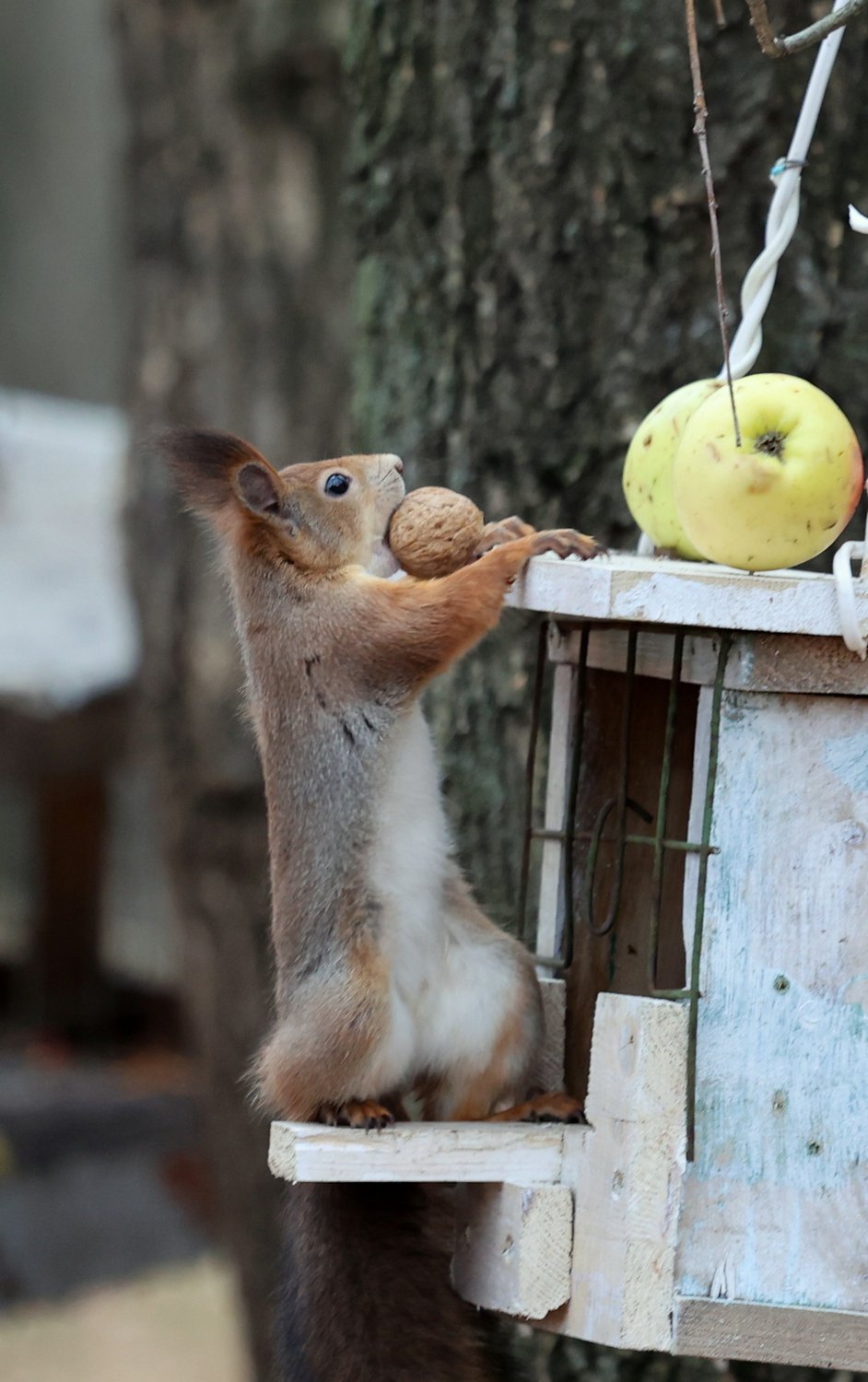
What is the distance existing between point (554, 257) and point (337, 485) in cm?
71

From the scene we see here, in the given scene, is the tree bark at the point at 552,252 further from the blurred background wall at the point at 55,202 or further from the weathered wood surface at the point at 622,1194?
the blurred background wall at the point at 55,202

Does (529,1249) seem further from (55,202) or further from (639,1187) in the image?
(55,202)

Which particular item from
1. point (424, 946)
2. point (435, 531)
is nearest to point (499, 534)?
point (435, 531)

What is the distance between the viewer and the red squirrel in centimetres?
165

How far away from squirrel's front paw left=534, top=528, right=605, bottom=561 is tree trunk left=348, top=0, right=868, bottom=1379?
748 millimetres

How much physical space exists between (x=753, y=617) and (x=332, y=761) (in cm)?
42

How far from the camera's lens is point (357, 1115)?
5.32 feet

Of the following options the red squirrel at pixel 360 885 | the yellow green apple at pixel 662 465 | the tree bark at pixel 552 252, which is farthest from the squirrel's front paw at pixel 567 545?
the tree bark at pixel 552 252

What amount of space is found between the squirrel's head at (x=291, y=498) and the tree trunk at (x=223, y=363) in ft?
5.90

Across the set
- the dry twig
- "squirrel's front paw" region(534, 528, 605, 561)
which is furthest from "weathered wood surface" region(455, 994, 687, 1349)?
the dry twig

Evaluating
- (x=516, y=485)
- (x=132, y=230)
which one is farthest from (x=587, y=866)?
(x=132, y=230)

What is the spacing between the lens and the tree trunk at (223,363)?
143 inches

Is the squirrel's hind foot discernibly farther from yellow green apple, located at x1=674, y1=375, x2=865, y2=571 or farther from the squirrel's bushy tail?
yellow green apple, located at x1=674, y1=375, x2=865, y2=571

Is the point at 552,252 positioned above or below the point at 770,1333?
above
